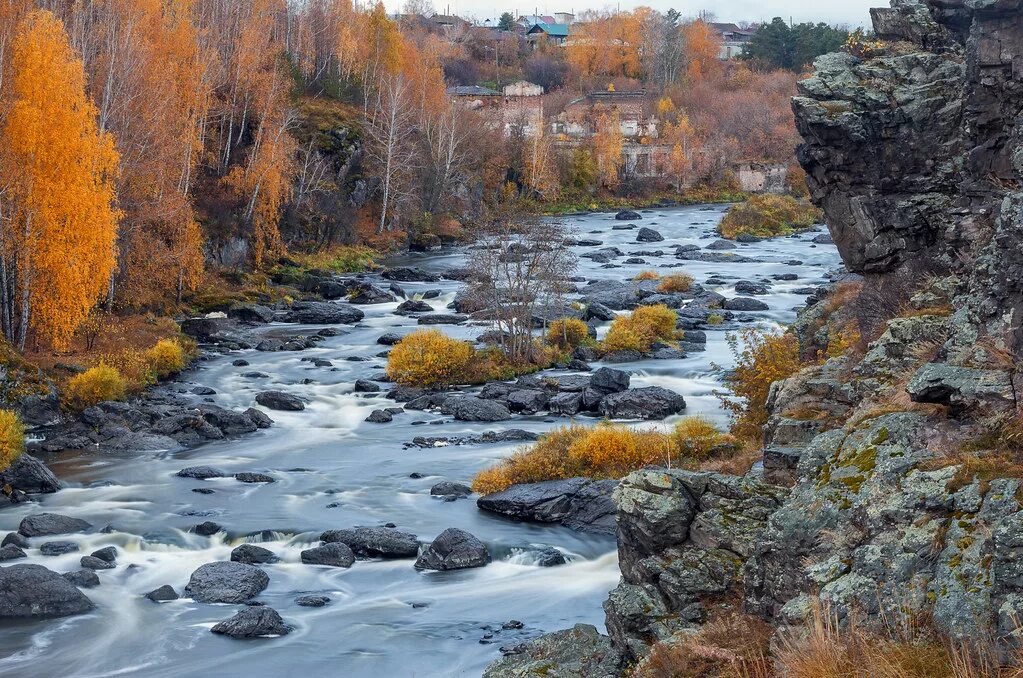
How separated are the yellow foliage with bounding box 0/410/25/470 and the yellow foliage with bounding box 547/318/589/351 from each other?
19.6m

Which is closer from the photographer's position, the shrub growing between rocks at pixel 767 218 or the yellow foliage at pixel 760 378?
the yellow foliage at pixel 760 378

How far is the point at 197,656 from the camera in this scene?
17.1 m

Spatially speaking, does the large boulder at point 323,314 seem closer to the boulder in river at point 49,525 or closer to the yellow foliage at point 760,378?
the boulder in river at point 49,525

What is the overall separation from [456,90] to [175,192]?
7584 centimetres

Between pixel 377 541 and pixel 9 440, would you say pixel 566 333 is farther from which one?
pixel 9 440

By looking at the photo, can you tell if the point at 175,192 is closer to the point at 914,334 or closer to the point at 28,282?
the point at 28,282

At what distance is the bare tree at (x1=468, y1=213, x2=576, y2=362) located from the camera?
39.0 meters

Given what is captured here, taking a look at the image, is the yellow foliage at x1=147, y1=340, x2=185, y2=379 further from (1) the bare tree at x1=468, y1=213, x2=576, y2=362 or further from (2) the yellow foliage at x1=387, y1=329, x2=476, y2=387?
(1) the bare tree at x1=468, y1=213, x2=576, y2=362

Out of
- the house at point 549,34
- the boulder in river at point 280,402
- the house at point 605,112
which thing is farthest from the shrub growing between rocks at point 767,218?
the house at point 549,34

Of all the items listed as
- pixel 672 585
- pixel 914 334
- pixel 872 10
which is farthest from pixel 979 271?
pixel 872 10

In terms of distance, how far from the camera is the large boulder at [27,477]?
25.0 metres

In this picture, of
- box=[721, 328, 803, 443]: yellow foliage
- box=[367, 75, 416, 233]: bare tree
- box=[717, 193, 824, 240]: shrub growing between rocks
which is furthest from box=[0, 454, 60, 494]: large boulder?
box=[717, 193, 824, 240]: shrub growing between rocks

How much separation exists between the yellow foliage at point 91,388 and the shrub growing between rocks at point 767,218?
52778 millimetres

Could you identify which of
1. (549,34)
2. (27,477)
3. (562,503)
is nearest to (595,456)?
(562,503)
